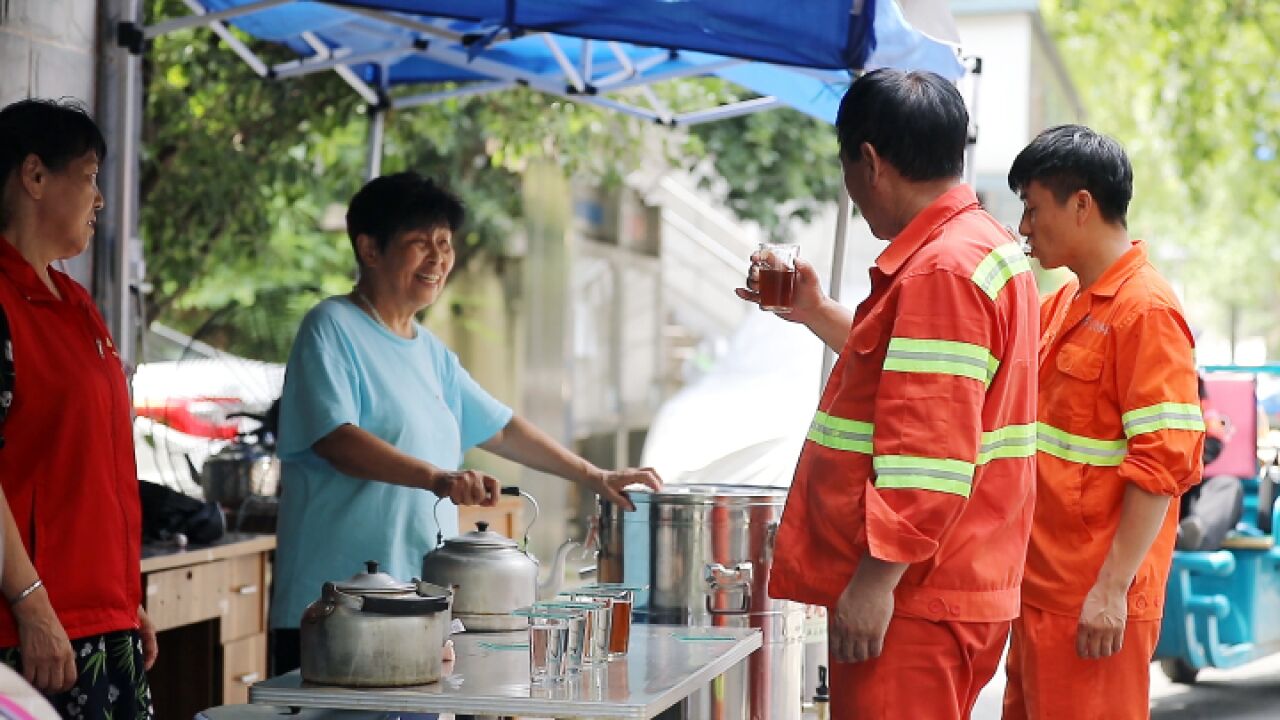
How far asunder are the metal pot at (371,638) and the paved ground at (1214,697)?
5.80 meters

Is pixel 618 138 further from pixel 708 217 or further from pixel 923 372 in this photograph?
pixel 923 372

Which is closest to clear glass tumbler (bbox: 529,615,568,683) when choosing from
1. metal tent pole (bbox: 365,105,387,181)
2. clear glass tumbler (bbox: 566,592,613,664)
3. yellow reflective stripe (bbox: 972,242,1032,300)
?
clear glass tumbler (bbox: 566,592,613,664)

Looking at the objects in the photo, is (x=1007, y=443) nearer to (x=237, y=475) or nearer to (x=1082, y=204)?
(x=1082, y=204)

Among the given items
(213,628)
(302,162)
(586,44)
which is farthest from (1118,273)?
(302,162)

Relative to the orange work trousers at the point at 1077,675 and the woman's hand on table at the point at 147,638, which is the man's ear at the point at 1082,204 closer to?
the orange work trousers at the point at 1077,675

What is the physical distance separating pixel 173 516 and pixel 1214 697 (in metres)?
6.12

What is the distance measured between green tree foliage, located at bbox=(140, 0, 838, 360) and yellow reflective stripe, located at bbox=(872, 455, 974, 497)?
5253mm

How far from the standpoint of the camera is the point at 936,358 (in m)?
2.93

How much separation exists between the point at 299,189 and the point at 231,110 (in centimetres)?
73

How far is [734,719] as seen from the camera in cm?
468

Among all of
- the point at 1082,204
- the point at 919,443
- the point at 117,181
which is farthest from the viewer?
the point at 117,181

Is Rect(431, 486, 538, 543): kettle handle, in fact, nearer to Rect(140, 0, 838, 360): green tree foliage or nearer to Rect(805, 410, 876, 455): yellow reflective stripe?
Rect(805, 410, 876, 455): yellow reflective stripe

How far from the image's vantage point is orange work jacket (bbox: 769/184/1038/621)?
290 centimetres

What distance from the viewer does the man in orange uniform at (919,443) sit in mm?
2914
